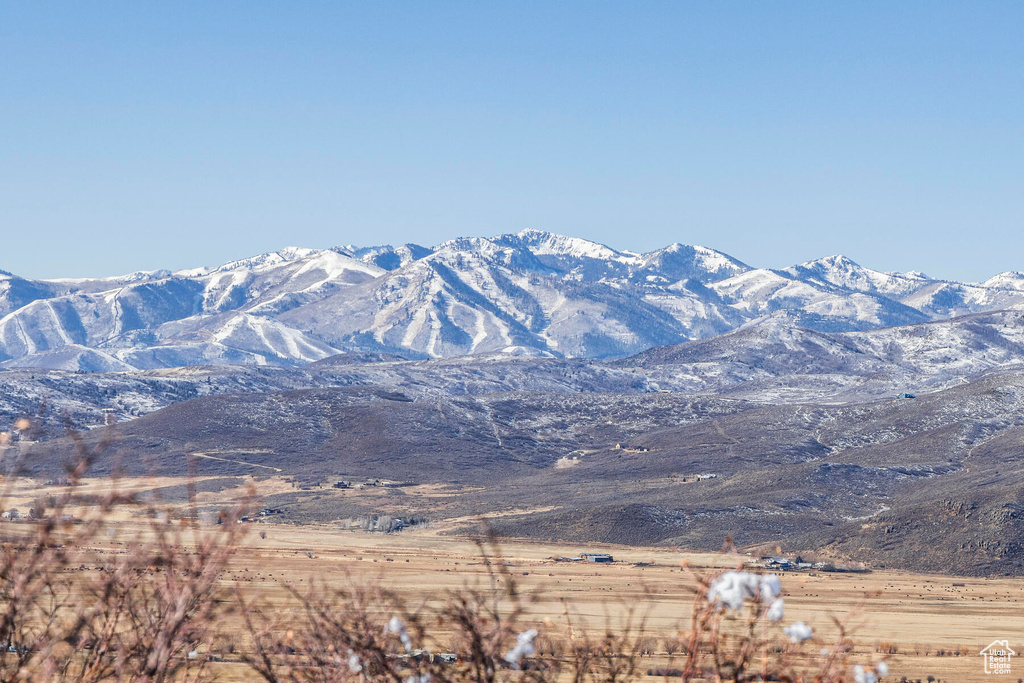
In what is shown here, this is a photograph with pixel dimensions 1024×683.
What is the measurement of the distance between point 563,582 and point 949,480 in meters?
63.3

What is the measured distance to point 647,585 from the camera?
4509cm

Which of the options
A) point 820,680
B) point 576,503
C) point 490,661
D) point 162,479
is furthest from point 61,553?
point 162,479

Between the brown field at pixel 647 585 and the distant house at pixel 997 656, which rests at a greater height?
the distant house at pixel 997 656

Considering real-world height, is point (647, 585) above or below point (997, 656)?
above

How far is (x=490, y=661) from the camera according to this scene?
34.2ft

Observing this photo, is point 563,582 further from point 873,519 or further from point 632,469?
point 632,469

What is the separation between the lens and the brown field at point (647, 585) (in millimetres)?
53625

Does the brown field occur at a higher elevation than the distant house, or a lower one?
lower

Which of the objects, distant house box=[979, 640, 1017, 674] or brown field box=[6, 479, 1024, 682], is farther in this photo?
brown field box=[6, 479, 1024, 682]

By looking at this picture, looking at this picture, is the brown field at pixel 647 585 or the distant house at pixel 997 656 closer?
the distant house at pixel 997 656

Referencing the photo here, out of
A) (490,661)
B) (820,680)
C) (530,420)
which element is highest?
(820,680)

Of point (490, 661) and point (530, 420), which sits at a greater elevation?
point (490, 661)

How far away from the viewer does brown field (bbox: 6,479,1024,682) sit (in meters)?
53.6

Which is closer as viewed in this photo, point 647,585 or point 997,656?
point 647,585
